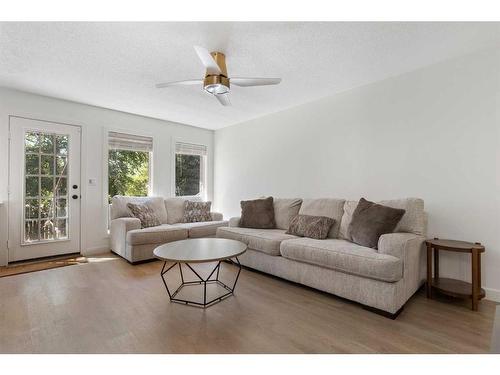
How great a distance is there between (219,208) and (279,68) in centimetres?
344

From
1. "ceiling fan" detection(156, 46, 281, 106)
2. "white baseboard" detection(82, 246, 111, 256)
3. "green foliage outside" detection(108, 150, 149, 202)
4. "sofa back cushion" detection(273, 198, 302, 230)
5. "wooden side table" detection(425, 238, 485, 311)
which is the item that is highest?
"ceiling fan" detection(156, 46, 281, 106)

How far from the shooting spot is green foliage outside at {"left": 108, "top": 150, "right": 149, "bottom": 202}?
4258mm

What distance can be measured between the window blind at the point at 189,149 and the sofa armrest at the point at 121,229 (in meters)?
1.84

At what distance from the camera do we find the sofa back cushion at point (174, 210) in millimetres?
4375

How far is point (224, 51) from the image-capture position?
232 centimetres

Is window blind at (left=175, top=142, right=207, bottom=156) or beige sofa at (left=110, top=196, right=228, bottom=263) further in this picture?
window blind at (left=175, top=142, right=207, bottom=156)

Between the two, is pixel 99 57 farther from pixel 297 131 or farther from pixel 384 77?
pixel 384 77

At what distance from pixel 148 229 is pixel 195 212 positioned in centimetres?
101

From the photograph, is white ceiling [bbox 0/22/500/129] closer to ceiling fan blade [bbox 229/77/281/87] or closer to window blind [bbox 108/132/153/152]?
ceiling fan blade [bbox 229/77/281/87]

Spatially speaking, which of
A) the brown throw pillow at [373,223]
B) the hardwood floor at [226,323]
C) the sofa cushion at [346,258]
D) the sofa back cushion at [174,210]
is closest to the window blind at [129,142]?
the sofa back cushion at [174,210]

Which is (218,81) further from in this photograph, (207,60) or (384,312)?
(384,312)

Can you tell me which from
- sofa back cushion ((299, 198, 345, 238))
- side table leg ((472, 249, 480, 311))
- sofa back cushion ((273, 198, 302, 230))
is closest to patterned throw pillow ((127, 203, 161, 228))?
sofa back cushion ((273, 198, 302, 230))
